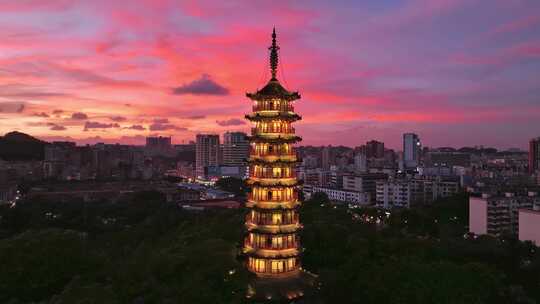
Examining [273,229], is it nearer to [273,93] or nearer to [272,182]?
[272,182]

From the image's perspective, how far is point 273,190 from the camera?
26078 millimetres

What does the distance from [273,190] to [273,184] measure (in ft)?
2.02

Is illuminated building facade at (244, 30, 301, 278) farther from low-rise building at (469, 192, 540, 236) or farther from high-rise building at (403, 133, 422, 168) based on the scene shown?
high-rise building at (403, 133, 422, 168)

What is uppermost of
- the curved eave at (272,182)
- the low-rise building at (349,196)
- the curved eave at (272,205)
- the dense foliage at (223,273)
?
the curved eave at (272,182)

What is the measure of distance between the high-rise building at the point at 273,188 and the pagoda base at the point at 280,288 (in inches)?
2.3

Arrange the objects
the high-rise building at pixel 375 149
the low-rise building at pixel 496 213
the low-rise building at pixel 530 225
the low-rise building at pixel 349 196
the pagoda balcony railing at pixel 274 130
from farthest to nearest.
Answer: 1. the high-rise building at pixel 375 149
2. the low-rise building at pixel 349 196
3. the low-rise building at pixel 496 213
4. the low-rise building at pixel 530 225
5. the pagoda balcony railing at pixel 274 130

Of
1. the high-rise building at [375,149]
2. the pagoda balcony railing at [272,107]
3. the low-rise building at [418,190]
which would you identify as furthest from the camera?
the high-rise building at [375,149]

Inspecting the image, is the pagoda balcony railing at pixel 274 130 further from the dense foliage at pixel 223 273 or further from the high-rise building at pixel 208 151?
the high-rise building at pixel 208 151

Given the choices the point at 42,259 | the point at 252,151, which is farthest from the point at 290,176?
the point at 42,259

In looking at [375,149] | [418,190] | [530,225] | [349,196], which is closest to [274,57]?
[530,225]

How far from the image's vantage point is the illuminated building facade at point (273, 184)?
2578 centimetres

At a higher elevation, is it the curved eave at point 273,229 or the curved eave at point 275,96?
the curved eave at point 275,96

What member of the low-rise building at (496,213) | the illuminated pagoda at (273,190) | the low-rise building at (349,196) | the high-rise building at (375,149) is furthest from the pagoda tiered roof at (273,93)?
the high-rise building at (375,149)

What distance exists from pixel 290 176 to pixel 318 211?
21.6 metres
